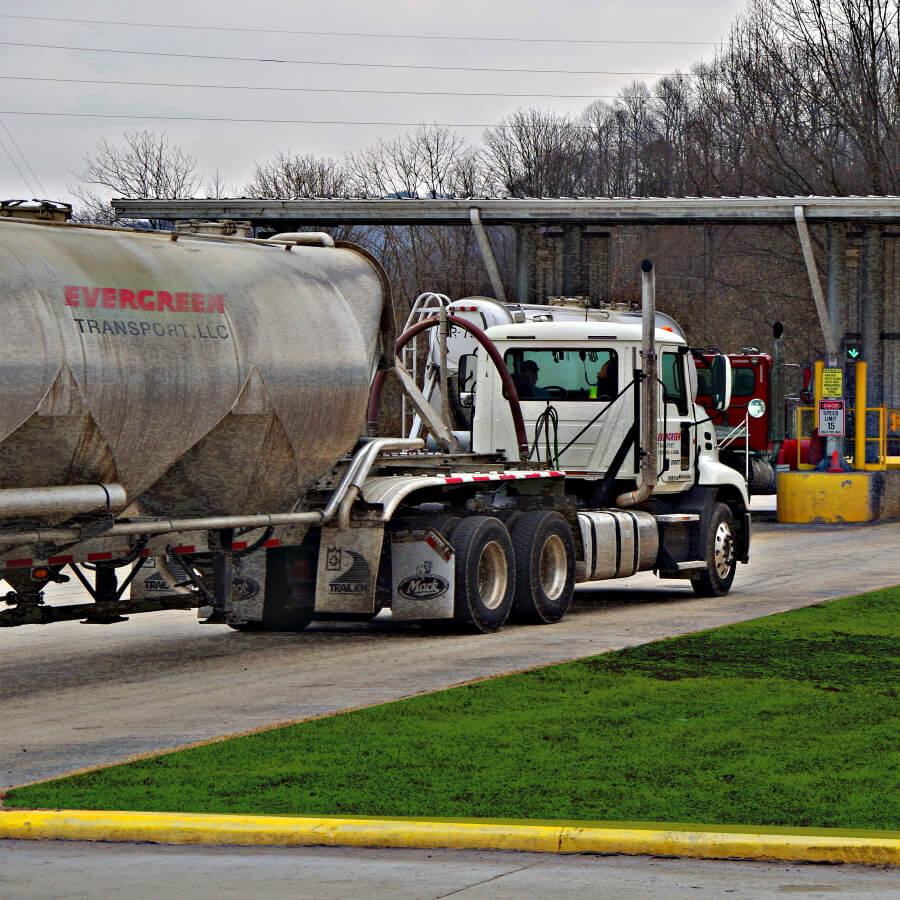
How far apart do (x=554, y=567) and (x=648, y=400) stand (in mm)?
2338

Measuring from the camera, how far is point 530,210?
121 ft

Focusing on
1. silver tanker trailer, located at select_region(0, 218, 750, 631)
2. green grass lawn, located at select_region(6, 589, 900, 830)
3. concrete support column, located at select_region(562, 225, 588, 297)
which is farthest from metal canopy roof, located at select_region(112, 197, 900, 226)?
green grass lawn, located at select_region(6, 589, 900, 830)

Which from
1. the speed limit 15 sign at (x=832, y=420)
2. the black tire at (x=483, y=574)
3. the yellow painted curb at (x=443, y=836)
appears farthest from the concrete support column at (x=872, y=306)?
the yellow painted curb at (x=443, y=836)

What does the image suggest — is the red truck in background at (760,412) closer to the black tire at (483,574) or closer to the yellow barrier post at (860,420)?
the yellow barrier post at (860,420)

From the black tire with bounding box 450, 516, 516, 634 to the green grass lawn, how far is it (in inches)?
105

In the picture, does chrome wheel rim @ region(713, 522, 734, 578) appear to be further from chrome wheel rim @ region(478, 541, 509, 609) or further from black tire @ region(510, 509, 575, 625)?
chrome wheel rim @ region(478, 541, 509, 609)

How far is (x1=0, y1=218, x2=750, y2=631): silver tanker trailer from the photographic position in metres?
12.6

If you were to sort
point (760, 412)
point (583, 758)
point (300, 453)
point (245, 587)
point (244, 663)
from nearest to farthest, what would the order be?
point (583, 758), point (244, 663), point (300, 453), point (245, 587), point (760, 412)

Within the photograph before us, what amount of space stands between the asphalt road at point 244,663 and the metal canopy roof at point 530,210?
1424 cm

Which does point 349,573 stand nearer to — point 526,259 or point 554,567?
point 554,567

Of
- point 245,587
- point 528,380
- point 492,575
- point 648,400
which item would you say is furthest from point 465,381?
point 245,587

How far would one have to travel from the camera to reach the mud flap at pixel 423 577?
51.9 feet

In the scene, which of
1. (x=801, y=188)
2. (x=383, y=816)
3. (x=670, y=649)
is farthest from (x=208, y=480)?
(x=801, y=188)

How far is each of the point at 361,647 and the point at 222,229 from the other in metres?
3.82
